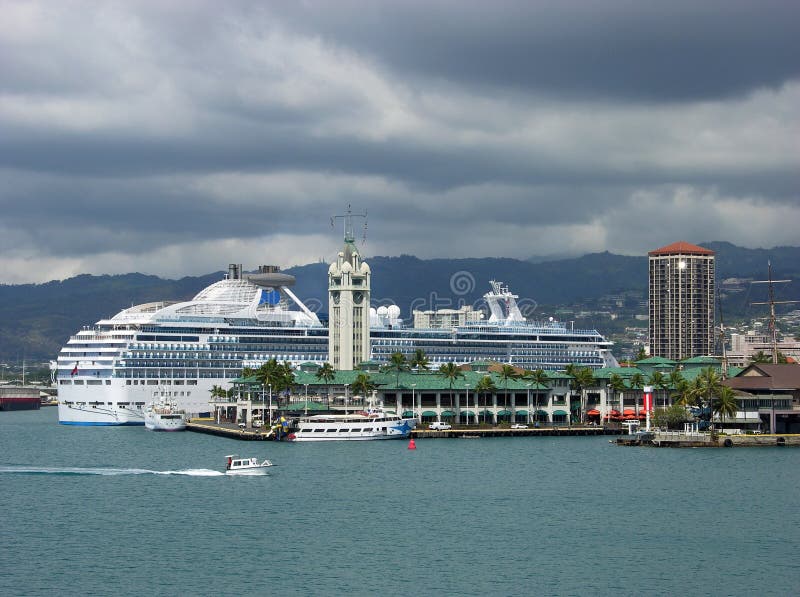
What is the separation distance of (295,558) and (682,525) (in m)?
25.0

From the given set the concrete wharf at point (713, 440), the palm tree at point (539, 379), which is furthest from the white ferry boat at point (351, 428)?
the concrete wharf at point (713, 440)

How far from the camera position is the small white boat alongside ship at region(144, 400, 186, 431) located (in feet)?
517

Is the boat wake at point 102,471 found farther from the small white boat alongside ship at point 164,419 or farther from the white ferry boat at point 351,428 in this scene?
the small white boat alongside ship at point 164,419

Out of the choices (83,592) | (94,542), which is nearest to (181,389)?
(94,542)

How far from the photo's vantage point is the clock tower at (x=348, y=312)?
18525 centimetres

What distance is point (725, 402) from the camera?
13725cm

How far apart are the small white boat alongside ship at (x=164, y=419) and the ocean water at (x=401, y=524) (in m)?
34.8

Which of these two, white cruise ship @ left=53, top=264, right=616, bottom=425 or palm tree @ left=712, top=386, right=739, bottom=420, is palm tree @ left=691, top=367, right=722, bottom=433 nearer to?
palm tree @ left=712, top=386, right=739, bottom=420

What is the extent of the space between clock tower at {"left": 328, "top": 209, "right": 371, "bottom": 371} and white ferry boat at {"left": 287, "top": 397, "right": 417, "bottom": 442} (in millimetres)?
39844

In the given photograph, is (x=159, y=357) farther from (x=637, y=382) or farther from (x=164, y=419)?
(x=637, y=382)

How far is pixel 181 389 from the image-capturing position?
185 meters

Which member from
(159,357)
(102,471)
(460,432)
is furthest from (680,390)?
(102,471)

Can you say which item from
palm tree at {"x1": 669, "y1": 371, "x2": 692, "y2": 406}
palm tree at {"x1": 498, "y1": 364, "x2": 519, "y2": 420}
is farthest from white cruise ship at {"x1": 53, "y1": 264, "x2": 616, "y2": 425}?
palm tree at {"x1": 669, "y1": 371, "x2": 692, "y2": 406}

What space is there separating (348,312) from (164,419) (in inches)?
1479
